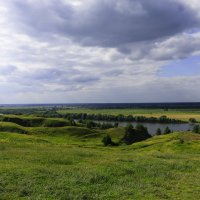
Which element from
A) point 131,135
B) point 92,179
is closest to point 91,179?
point 92,179

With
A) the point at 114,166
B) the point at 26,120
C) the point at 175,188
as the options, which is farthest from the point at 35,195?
the point at 26,120

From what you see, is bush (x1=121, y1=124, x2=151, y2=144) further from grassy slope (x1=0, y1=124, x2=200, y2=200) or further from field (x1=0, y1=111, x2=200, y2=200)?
grassy slope (x1=0, y1=124, x2=200, y2=200)

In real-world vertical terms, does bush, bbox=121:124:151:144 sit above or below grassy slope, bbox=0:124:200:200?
below

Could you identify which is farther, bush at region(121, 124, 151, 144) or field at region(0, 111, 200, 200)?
bush at region(121, 124, 151, 144)

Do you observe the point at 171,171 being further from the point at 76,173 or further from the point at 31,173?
the point at 31,173

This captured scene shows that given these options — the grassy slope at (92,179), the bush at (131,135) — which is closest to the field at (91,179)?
the grassy slope at (92,179)

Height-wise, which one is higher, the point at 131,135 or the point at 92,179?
the point at 92,179

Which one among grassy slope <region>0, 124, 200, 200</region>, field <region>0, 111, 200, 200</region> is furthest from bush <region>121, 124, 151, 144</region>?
grassy slope <region>0, 124, 200, 200</region>

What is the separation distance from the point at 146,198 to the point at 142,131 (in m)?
109

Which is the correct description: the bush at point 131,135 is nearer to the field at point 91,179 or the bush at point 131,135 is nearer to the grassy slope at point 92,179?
the field at point 91,179

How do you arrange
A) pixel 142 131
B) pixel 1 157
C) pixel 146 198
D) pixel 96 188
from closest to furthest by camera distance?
1. pixel 146 198
2. pixel 96 188
3. pixel 1 157
4. pixel 142 131

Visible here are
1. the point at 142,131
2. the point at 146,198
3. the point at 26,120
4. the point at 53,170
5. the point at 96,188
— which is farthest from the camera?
the point at 26,120

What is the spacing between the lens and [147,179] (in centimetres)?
2302

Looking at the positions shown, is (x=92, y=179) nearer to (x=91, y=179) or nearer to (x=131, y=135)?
(x=91, y=179)
